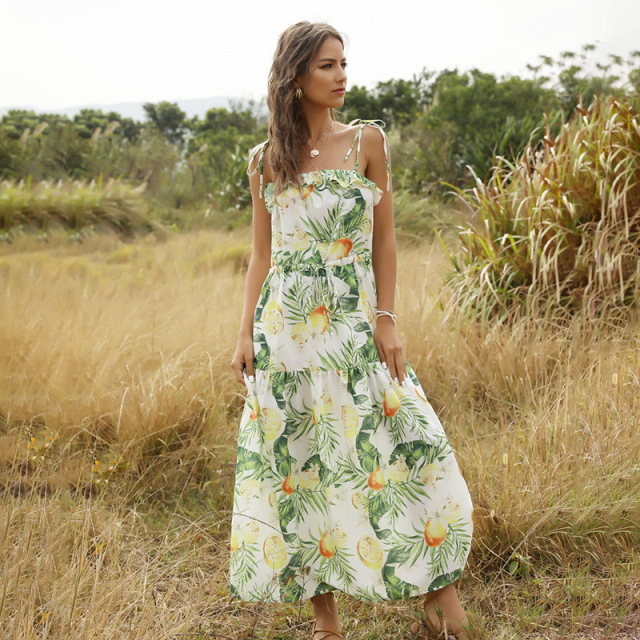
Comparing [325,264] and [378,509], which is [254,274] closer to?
[325,264]

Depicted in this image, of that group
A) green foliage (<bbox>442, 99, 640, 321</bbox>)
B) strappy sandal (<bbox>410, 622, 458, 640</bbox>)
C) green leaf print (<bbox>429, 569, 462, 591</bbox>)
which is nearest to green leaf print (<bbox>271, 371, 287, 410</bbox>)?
green leaf print (<bbox>429, 569, 462, 591</bbox>)

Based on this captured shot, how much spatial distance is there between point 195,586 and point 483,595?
98 centimetres

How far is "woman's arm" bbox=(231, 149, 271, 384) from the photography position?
1.99m

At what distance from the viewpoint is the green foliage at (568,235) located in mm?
3676

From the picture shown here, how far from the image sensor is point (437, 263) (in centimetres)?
517

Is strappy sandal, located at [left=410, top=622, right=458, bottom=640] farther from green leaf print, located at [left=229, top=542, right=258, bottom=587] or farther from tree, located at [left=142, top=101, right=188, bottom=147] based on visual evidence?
tree, located at [left=142, top=101, right=188, bottom=147]

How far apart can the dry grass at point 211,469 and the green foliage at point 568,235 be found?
24 cm

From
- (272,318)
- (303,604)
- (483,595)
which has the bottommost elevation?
(303,604)

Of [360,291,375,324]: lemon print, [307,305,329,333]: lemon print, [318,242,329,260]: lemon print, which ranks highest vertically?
[318,242,329,260]: lemon print

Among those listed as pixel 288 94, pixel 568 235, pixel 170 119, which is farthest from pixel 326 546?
pixel 170 119

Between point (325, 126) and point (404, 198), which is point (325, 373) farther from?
point (404, 198)

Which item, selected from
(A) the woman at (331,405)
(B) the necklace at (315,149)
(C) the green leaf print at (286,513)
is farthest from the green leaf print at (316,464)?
(B) the necklace at (315,149)

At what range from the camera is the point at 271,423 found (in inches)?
75.5

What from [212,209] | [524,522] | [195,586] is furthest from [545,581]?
[212,209]
